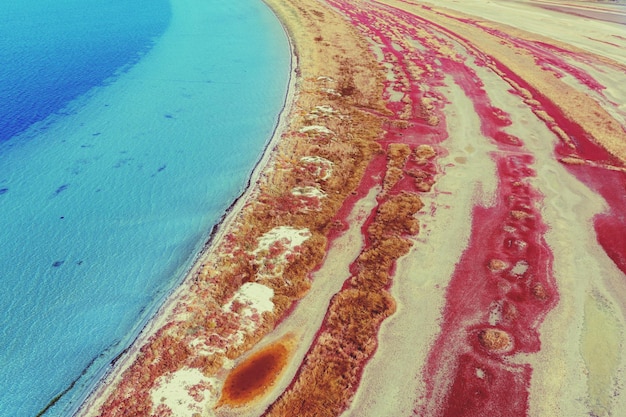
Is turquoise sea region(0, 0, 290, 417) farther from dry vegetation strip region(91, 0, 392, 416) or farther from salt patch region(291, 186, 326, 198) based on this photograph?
salt patch region(291, 186, 326, 198)

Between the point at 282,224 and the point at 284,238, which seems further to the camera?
the point at 282,224

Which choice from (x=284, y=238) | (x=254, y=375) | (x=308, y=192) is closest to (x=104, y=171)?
(x=308, y=192)

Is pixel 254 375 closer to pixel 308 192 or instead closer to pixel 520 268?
pixel 308 192

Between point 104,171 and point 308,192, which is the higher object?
point 308,192

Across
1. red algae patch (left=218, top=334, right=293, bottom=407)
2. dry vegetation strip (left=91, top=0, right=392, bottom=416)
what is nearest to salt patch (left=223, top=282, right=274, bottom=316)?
dry vegetation strip (left=91, top=0, right=392, bottom=416)

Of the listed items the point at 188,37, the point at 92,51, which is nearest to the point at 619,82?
the point at 188,37

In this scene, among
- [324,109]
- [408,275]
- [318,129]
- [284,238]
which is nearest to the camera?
[408,275]

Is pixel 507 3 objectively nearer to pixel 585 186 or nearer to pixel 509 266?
pixel 585 186
